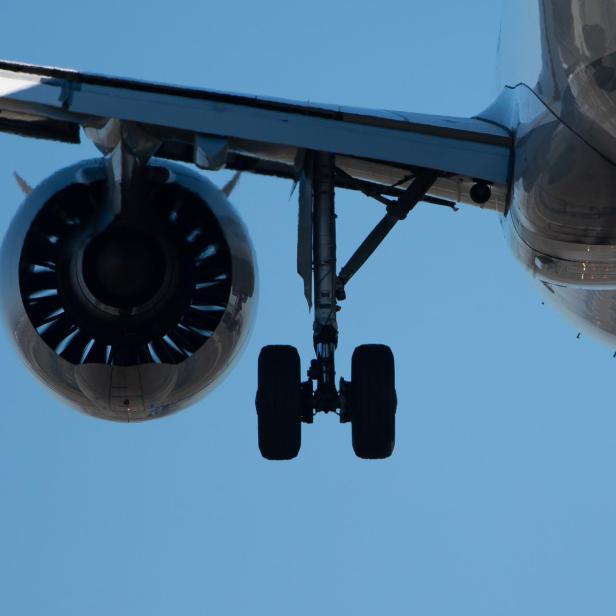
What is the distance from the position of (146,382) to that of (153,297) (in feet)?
3.37

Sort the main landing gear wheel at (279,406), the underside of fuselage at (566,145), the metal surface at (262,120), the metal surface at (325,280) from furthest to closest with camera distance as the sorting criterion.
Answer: the main landing gear wheel at (279,406) → the metal surface at (325,280) → the metal surface at (262,120) → the underside of fuselage at (566,145)

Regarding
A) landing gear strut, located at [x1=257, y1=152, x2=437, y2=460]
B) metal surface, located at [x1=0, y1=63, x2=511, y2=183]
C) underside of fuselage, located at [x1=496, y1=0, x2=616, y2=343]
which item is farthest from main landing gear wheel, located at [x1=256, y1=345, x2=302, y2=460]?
underside of fuselage, located at [x1=496, y1=0, x2=616, y2=343]

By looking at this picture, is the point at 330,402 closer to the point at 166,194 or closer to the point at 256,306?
the point at 256,306

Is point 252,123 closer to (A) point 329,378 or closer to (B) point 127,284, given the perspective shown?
(B) point 127,284

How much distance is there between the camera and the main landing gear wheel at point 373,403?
24.9 m

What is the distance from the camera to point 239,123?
23.1 meters

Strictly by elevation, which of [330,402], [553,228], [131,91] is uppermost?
[131,91]

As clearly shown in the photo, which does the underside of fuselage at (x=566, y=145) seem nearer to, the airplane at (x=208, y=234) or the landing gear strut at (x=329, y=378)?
the airplane at (x=208, y=234)

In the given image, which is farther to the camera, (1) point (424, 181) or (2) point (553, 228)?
(1) point (424, 181)

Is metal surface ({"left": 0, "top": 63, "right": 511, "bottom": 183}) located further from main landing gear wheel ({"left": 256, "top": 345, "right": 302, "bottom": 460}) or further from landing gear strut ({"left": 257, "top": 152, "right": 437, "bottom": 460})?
main landing gear wheel ({"left": 256, "top": 345, "right": 302, "bottom": 460})

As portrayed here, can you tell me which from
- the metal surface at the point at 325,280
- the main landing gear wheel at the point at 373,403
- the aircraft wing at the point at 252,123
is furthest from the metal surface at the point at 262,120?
the main landing gear wheel at the point at 373,403

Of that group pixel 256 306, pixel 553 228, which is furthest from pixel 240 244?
pixel 553 228

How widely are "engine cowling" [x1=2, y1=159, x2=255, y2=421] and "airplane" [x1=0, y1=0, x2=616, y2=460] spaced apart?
2cm

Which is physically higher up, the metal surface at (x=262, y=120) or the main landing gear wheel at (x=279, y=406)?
the metal surface at (x=262, y=120)
